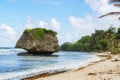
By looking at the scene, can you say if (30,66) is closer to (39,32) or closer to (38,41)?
(38,41)

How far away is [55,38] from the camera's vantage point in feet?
248

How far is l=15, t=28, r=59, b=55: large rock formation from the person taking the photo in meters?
71.4

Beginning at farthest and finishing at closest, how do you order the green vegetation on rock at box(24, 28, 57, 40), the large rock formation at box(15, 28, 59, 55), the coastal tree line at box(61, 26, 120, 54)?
Result: 1. the coastal tree line at box(61, 26, 120, 54)
2. the green vegetation on rock at box(24, 28, 57, 40)
3. the large rock formation at box(15, 28, 59, 55)

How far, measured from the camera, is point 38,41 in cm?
7244

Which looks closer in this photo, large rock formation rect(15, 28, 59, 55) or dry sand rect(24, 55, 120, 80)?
dry sand rect(24, 55, 120, 80)

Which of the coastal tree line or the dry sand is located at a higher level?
the coastal tree line

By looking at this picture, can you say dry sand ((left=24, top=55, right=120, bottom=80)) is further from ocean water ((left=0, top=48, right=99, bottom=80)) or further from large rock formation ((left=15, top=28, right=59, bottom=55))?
large rock formation ((left=15, top=28, right=59, bottom=55))

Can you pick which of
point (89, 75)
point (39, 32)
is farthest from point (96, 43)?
point (89, 75)

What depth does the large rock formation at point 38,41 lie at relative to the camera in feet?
234

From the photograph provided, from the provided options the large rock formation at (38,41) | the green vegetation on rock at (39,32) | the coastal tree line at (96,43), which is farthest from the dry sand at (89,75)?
the coastal tree line at (96,43)

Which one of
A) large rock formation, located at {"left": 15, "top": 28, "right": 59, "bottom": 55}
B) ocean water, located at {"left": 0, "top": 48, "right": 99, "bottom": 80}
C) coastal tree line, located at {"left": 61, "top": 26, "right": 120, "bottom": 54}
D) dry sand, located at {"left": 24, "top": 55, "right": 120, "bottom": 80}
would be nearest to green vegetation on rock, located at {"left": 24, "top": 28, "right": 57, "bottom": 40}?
large rock formation, located at {"left": 15, "top": 28, "right": 59, "bottom": 55}

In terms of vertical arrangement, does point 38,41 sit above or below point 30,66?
above

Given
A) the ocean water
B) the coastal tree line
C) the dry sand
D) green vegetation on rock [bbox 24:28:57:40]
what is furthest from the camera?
the coastal tree line

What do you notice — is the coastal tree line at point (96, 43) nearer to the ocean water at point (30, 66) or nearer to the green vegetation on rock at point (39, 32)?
the green vegetation on rock at point (39, 32)
